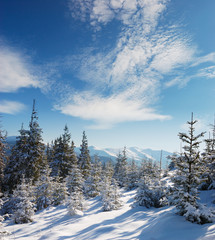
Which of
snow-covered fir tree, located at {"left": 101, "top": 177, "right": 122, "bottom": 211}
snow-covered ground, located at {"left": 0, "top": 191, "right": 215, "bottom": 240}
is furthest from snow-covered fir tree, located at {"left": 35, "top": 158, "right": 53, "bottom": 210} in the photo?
snow-covered fir tree, located at {"left": 101, "top": 177, "right": 122, "bottom": 211}

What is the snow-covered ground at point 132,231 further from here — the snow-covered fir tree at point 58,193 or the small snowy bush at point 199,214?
the snow-covered fir tree at point 58,193

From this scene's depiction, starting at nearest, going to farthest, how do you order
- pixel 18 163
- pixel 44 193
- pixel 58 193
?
pixel 44 193 → pixel 58 193 → pixel 18 163

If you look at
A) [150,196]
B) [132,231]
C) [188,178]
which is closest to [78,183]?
[150,196]

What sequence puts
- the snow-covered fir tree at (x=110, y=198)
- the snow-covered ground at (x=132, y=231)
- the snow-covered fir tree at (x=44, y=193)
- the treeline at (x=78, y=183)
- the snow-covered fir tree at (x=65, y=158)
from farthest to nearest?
the snow-covered fir tree at (x=65, y=158) < the snow-covered fir tree at (x=44, y=193) < the snow-covered fir tree at (x=110, y=198) < the treeline at (x=78, y=183) < the snow-covered ground at (x=132, y=231)

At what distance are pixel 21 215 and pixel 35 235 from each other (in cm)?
430

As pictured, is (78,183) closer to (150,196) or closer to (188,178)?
(150,196)

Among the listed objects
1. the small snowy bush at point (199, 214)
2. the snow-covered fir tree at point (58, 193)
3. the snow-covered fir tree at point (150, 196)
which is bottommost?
the snow-covered fir tree at point (58, 193)

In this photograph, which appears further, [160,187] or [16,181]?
[16,181]

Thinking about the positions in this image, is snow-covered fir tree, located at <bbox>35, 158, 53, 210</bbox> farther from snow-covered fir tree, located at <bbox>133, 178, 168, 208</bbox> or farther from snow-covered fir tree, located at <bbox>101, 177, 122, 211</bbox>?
snow-covered fir tree, located at <bbox>133, 178, 168, 208</bbox>

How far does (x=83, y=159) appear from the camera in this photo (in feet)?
107

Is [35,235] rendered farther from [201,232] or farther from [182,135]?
[182,135]

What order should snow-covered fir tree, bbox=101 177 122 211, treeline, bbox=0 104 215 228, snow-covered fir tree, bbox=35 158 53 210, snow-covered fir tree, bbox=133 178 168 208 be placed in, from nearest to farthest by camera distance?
treeline, bbox=0 104 215 228, snow-covered fir tree, bbox=133 178 168 208, snow-covered fir tree, bbox=101 177 122 211, snow-covered fir tree, bbox=35 158 53 210

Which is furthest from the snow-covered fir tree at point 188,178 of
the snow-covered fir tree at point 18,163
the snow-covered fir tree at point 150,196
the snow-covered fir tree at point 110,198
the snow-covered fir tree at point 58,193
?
the snow-covered fir tree at point 18,163

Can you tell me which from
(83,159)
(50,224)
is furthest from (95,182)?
(50,224)
